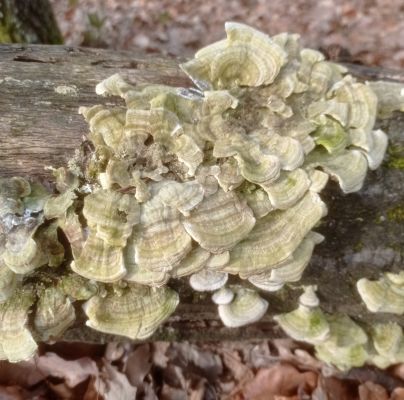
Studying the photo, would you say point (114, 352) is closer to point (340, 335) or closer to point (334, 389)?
point (334, 389)

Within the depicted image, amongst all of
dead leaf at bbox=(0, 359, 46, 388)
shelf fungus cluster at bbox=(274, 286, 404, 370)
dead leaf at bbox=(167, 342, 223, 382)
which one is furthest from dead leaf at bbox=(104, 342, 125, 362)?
shelf fungus cluster at bbox=(274, 286, 404, 370)

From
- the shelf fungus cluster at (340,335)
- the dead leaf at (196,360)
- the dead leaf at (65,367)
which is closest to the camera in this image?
the shelf fungus cluster at (340,335)

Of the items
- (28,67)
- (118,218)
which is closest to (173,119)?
(118,218)

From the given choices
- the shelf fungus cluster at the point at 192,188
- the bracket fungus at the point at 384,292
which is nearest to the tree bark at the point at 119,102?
the bracket fungus at the point at 384,292

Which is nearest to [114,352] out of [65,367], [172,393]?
[65,367]

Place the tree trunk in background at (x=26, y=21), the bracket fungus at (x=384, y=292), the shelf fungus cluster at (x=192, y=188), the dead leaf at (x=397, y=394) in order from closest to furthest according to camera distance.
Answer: the shelf fungus cluster at (x=192, y=188), the bracket fungus at (x=384, y=292), the dead leaf at (x=397, y=394), the tree trunk in background at (x=26, y=21)

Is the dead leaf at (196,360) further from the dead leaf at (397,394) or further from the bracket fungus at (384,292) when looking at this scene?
the bracket fungus at (384,292)

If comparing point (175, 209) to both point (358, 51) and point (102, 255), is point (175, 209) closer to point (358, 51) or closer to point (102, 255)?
point (102, 255)
